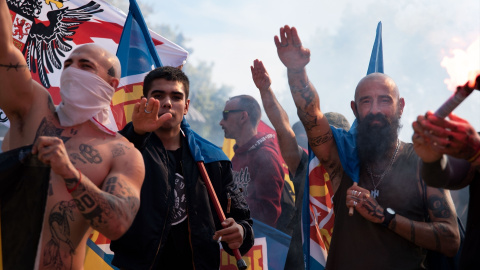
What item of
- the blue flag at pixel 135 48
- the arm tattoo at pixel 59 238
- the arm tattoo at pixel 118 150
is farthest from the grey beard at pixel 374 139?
the arm tattoo at pixel 59 238

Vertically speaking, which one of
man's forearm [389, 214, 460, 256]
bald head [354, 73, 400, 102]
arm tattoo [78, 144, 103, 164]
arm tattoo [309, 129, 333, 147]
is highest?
bald head [354, 73, 400, 102]

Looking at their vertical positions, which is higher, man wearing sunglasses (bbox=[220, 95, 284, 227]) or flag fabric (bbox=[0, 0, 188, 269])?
flag fabric (bbox=[0, 0, 188, 269])

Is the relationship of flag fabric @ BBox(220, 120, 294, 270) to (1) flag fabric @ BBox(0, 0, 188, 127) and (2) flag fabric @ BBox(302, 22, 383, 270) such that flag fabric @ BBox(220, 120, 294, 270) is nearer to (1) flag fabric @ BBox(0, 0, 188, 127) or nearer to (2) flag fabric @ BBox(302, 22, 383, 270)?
(2) flag fabric @ BBox(302, 22, 383, 270)

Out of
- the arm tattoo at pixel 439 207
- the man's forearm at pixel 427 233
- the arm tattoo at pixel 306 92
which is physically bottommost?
the man's forearm at pixel 427 233

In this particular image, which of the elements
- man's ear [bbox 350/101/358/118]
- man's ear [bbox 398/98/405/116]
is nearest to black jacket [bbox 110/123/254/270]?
man's ear [bbox 350/101/358/118]

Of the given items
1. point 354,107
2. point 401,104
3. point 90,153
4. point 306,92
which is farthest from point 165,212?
point 401,104

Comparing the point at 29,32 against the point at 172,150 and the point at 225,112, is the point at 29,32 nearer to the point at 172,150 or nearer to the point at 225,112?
the point at 172,150

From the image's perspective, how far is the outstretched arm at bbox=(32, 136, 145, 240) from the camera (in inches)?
114

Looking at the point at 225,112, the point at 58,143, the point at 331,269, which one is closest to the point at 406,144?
the point at 331,269

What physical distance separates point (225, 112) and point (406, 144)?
11.2ft

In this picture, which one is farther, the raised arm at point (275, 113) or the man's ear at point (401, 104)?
the raised arm at point (275, 113)

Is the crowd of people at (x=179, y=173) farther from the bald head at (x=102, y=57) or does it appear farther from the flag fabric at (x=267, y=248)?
the flag fabric at (x=267, y=248)

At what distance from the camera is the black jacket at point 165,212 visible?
3.87 m

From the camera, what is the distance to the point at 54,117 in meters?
3.55
